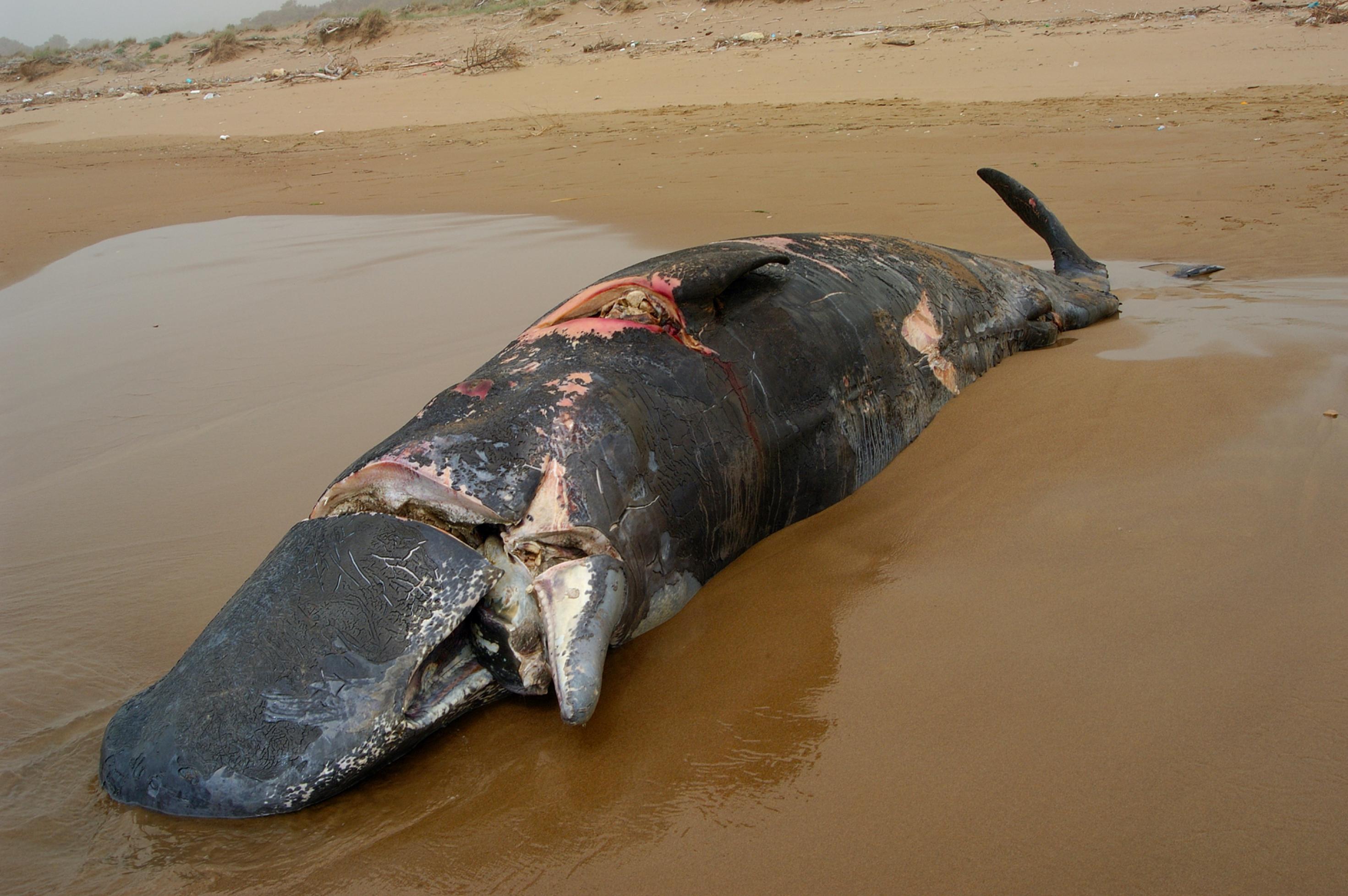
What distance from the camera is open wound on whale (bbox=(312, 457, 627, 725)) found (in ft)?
6.63

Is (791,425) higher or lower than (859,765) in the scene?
higher

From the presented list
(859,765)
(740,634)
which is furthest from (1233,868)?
(740,634)

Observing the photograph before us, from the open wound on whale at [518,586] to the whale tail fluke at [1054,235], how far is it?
3542 mm

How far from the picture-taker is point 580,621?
2029 millimetres

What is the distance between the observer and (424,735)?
200cm

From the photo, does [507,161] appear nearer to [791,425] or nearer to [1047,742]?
[791,425]

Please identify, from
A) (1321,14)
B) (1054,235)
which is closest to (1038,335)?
(1054,235)

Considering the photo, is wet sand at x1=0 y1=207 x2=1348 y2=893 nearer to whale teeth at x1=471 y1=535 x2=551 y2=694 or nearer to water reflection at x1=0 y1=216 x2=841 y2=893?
water reflection at x1=0 y1=216 x2=841 y2=893

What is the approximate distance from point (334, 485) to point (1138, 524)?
211 centimetres

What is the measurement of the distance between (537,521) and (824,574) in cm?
87

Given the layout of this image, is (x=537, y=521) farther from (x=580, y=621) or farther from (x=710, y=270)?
(x=710, y=270)

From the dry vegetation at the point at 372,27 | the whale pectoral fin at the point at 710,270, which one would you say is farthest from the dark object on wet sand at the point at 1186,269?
the dry vegetation at the point at 372,27

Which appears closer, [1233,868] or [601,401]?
[1233,868]

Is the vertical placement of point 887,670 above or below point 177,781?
below
